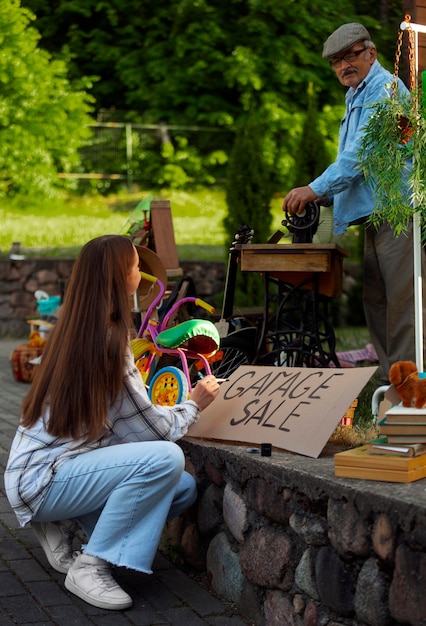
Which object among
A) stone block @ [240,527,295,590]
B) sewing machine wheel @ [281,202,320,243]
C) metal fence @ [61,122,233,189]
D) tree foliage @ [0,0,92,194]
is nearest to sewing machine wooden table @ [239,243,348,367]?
sewing machine wheel @ [281,202,320,243]

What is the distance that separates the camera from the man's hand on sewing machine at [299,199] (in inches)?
187

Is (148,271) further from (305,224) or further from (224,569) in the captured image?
(224,569)

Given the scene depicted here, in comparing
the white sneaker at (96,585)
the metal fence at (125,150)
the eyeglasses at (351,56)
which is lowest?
the white sneaker at (96,585)

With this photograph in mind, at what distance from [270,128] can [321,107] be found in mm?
1919

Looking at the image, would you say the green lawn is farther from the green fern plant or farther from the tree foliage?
the green fern plant

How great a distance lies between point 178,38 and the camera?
20.9 m

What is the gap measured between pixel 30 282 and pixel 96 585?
9010 mm

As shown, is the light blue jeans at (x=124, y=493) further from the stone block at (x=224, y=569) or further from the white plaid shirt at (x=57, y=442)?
the stone block at (x=224, y=569)

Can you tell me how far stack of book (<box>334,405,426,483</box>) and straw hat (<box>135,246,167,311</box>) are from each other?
2530 mm

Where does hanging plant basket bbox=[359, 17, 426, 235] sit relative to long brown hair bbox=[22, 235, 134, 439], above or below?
above

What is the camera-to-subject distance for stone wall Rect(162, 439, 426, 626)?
2875mm

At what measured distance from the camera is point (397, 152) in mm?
3930

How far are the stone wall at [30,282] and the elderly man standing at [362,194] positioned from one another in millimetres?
7311

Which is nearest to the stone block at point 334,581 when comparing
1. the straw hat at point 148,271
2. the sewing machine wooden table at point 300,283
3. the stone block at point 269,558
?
the stone block at point 269,558
